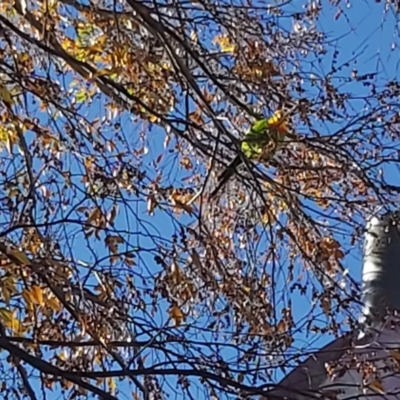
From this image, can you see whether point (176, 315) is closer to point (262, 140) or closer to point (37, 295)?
point (37, 295)

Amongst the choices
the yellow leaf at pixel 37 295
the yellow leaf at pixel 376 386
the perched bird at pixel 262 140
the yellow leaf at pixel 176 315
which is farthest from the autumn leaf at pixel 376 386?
the yellow leaf at pixel 37 295

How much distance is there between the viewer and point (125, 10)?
387 cm

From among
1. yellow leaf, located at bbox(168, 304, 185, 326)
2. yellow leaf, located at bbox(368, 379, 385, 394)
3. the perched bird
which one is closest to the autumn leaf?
yellow leaf, located at bbox(368, 379, 385, 394)

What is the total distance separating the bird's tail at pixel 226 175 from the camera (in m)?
3.65

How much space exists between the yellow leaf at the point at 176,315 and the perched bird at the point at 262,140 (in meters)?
0.63

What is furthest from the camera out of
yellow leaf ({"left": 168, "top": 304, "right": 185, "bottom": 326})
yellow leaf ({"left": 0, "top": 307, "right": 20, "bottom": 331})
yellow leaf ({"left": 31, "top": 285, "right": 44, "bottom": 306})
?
yellow leaf ({"left": 168, "top": 304, "right": 185, "bottom": 326})

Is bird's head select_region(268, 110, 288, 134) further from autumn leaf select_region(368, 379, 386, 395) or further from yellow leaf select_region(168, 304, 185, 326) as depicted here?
autumn leaf select_region(368, 379, 386, 395)

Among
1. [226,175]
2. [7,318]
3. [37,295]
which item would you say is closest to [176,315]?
[37,295]

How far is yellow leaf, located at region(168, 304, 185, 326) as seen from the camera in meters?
3.16

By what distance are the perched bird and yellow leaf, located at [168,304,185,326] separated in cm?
63

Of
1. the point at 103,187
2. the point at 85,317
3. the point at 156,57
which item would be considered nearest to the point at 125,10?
the point at 156,57

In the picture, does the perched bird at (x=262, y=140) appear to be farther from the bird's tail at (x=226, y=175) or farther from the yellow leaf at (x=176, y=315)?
the yellow leaf at (x=176, y=315)

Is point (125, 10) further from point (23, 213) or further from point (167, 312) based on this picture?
point (167, 312)

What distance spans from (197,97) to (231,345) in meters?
1.11
